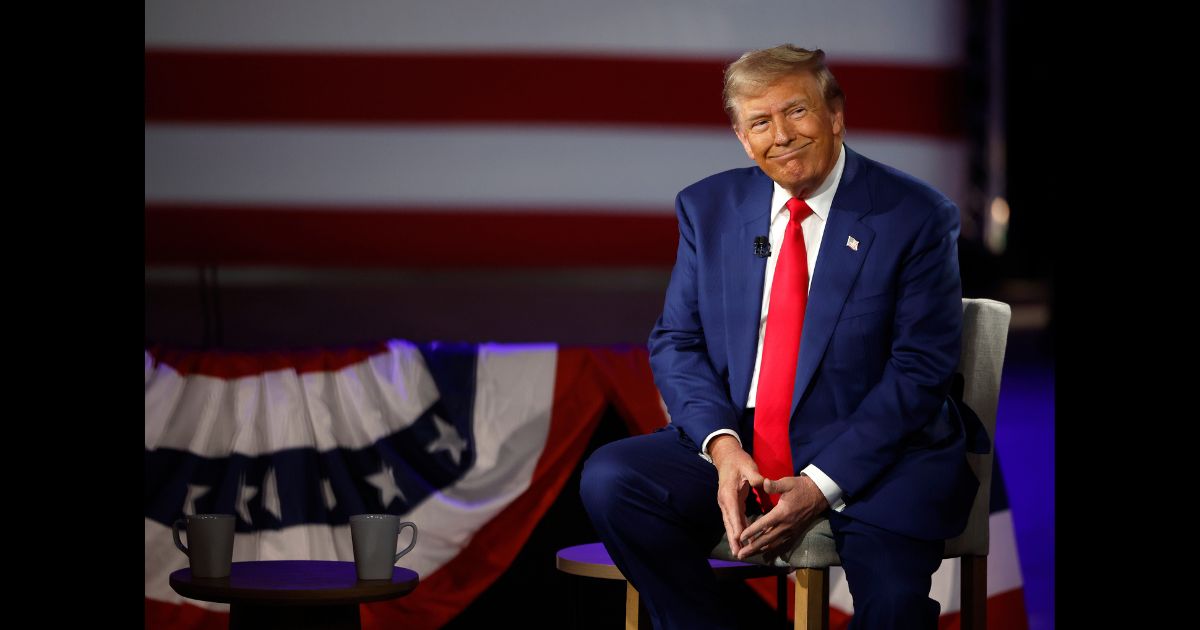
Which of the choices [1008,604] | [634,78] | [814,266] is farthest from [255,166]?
[1008,604]

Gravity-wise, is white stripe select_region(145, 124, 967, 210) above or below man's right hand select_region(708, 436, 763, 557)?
above

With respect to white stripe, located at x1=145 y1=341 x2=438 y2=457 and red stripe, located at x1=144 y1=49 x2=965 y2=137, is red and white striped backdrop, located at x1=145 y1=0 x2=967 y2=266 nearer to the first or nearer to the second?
red stripe, located at x1=144 y1=49 x2=965 y2=137

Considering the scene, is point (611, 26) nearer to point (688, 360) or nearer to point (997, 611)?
point (688, 360)

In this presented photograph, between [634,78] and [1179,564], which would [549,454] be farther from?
[1179,564]

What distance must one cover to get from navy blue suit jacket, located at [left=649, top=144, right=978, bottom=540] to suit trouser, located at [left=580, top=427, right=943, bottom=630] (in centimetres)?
A: 4

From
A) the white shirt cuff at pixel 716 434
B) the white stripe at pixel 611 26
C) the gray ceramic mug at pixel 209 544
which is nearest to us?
the white shirt cuff at pixel 716 434

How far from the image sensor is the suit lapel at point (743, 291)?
1884 mm

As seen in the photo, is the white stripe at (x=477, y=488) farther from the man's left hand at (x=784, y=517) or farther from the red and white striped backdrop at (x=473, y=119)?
the man's left hand at (x=784, y=517)

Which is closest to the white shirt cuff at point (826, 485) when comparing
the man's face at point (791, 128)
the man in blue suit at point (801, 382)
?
the man in blue suit at point (801, 382)

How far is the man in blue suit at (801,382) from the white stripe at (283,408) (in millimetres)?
884

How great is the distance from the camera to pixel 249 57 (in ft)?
9.24

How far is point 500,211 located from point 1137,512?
137 centimetres

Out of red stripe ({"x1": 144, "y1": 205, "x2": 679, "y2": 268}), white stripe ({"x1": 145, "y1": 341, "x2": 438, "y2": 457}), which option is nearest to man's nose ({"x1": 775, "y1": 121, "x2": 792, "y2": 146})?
red stripe ({"x1": 144, "y1": 205, "x2": 679, "y2": 268})

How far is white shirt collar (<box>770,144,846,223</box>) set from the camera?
1.92 meters
